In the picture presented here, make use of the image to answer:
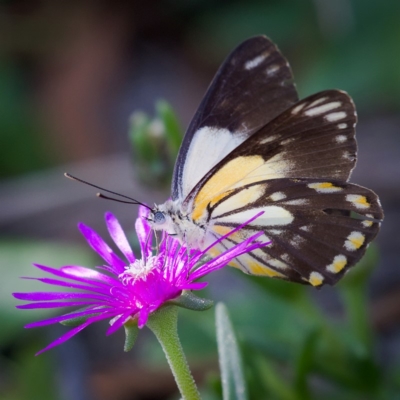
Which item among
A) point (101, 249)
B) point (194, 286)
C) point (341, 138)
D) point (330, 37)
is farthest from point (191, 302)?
point (330, 37)

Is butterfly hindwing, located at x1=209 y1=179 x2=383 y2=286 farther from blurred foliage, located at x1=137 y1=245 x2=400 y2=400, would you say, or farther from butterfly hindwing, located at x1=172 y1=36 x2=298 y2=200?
blurred foliage, located at x1=137 y1=245 x2=400 y2=400

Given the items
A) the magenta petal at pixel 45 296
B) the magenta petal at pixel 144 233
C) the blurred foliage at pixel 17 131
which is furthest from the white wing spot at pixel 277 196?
the blurred foliage at pixel 17 131

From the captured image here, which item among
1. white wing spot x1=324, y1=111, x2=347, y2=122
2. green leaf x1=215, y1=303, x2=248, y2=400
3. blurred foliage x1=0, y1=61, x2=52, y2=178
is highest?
white wing spot x1=324, y1=111, x2=347, y2=122

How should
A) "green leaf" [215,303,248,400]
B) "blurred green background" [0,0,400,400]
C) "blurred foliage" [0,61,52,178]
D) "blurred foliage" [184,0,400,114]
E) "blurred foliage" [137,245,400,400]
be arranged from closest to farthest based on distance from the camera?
"green leaf" [215,303,248,400] → "blurred foliage" [137,245,400,400] → "blurred green background" [0,0,400,400] → "blurred foliage" [184,0,400,114] → "blurred foliage" [0,61,52,178]

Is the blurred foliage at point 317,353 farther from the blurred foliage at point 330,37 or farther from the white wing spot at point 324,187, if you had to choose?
the blurred foliage at point 330,37

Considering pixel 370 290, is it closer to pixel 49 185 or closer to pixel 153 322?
pixel 153 322

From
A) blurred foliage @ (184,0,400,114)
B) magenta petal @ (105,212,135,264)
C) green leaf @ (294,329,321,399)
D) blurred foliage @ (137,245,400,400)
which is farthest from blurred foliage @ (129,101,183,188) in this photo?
blurred foliage @ (184,0,400,114)

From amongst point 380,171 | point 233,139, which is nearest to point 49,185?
point 380,171
